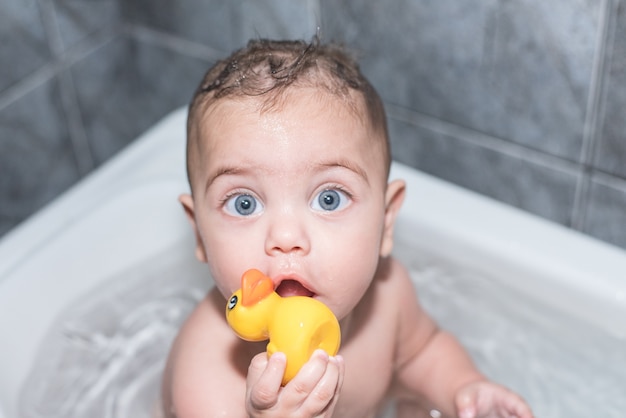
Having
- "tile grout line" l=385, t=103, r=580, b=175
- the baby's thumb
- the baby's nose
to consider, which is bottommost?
the baby's thumb

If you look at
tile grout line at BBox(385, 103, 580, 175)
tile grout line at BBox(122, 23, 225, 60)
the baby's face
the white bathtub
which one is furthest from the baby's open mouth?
tile grout line at BBox(122, 23, 225, 60)

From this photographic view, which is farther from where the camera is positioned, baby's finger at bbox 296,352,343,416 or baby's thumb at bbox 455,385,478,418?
baby's thumb at bbox 455,385,478,418

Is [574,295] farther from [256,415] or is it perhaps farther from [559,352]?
[256,415]

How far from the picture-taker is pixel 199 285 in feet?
4.55

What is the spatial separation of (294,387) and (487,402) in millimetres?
Answer: 365

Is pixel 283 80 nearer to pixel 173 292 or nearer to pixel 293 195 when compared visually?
pixel 293 195

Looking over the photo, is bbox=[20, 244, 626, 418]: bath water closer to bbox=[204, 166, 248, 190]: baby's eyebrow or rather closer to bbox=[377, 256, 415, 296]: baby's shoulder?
bbox=[377, 256, 415, 296]: baby's shoulder

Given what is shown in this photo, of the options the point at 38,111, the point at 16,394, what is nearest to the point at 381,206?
the point at 16,394

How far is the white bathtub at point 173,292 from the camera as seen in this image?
1179 mm

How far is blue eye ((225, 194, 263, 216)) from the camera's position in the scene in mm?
917

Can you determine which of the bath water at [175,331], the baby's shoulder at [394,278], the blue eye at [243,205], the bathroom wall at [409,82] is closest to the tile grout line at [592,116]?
the bathroom wall at [409,82]

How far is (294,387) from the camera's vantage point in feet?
2.65

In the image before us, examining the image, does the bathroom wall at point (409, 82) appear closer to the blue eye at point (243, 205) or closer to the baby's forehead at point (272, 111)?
the baby's forehead at point (272, 111)

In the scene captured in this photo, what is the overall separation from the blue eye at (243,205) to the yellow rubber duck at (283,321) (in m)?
0.09
